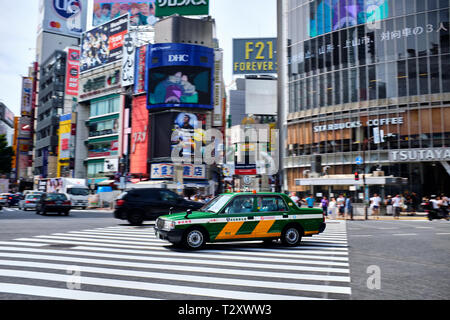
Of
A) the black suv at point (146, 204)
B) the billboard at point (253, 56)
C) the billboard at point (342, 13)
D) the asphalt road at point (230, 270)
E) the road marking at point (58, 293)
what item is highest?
the billboard at point (253, 56)

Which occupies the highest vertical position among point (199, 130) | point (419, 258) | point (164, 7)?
point (164, 7)

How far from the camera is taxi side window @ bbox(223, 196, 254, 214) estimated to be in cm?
1054

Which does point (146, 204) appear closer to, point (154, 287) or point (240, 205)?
point (240, 205)

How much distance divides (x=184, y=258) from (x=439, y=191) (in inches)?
1577

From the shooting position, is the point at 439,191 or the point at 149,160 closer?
the point at 439,191

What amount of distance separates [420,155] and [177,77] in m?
32.9

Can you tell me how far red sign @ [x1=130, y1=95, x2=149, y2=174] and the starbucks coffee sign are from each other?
14.3 m

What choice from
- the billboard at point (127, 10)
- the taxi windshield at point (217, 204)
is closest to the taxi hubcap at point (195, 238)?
the taxi windshield at point (217, 204)

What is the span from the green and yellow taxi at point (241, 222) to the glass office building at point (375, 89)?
95.8 ft

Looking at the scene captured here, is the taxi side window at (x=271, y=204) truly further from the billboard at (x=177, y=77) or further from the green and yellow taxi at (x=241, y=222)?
the billboard at (x=177, y=77)

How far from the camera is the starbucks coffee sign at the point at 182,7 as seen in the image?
6025 centimetres
